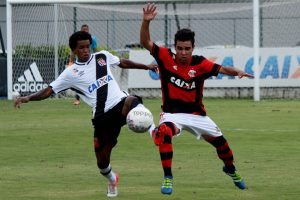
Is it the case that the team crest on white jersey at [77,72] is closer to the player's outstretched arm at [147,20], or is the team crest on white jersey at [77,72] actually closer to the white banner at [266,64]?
the player's outstretched arm at [147,20]

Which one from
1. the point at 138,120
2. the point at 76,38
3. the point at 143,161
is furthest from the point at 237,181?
the point at 143,161

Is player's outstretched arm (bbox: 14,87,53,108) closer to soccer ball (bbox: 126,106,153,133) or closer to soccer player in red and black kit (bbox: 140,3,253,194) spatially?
soccer ball (bbox: 126,106,153,133)

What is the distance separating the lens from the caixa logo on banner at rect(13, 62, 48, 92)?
1216 inches

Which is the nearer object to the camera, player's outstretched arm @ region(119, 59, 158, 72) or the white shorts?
the white shorts

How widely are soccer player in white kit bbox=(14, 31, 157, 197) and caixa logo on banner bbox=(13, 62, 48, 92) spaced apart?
20047mm

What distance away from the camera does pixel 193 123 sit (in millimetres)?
10727

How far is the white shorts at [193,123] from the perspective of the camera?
10.7 meters

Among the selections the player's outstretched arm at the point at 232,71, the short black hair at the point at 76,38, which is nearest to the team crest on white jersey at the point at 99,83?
the short black hair at the point at 76,38

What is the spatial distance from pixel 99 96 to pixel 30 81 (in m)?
20.6

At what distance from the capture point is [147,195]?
1062cm

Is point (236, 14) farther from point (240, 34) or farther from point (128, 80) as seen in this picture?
point (128, 80)

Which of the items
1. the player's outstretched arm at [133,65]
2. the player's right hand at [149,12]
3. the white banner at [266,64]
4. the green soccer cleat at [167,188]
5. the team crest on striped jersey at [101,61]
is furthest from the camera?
the white banner at [266,64]

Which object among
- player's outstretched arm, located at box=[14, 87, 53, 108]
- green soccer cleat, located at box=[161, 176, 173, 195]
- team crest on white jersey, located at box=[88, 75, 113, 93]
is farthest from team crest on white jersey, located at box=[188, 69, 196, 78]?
player's outstretched arm, located at box=[14, 87, 53, 108]

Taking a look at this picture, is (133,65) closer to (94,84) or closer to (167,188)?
(94,84)
